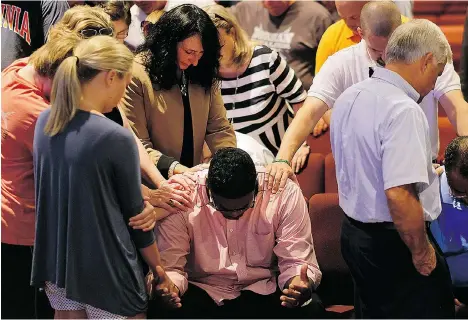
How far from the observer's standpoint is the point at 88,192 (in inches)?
100

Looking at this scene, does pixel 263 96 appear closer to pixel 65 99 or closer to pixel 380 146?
pixel 380 146

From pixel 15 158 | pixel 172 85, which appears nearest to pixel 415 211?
pixel 172 85

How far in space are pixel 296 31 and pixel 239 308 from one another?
2.06 m

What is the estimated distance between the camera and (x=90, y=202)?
8.39ft

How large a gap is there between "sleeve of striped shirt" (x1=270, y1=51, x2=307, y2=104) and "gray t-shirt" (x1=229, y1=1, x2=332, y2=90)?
2.17 feet

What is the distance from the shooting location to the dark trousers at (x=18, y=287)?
320 centimetres

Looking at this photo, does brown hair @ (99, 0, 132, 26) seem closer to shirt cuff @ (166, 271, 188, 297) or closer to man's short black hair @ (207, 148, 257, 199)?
man's short black hair @ (207, 148, 257, 199)

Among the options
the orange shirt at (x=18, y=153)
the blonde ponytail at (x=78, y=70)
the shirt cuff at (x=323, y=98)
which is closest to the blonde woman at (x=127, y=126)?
the orange shirt at (x=18, y=153)

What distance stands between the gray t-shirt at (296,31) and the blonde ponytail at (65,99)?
2401mm

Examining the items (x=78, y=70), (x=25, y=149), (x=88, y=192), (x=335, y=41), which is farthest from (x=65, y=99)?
(x=335, y=41)

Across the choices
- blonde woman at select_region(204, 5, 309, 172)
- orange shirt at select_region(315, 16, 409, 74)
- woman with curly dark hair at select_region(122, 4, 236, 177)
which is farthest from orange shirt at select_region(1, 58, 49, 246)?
orange shirt at select_region(315, 16, 409, 74)

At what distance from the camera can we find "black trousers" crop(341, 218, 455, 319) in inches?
111

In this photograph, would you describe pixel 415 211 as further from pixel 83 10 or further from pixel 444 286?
pixel 83 10

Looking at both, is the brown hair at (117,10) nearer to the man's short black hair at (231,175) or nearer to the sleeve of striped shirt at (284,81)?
the sleeve of striped shirt at (284,81)
